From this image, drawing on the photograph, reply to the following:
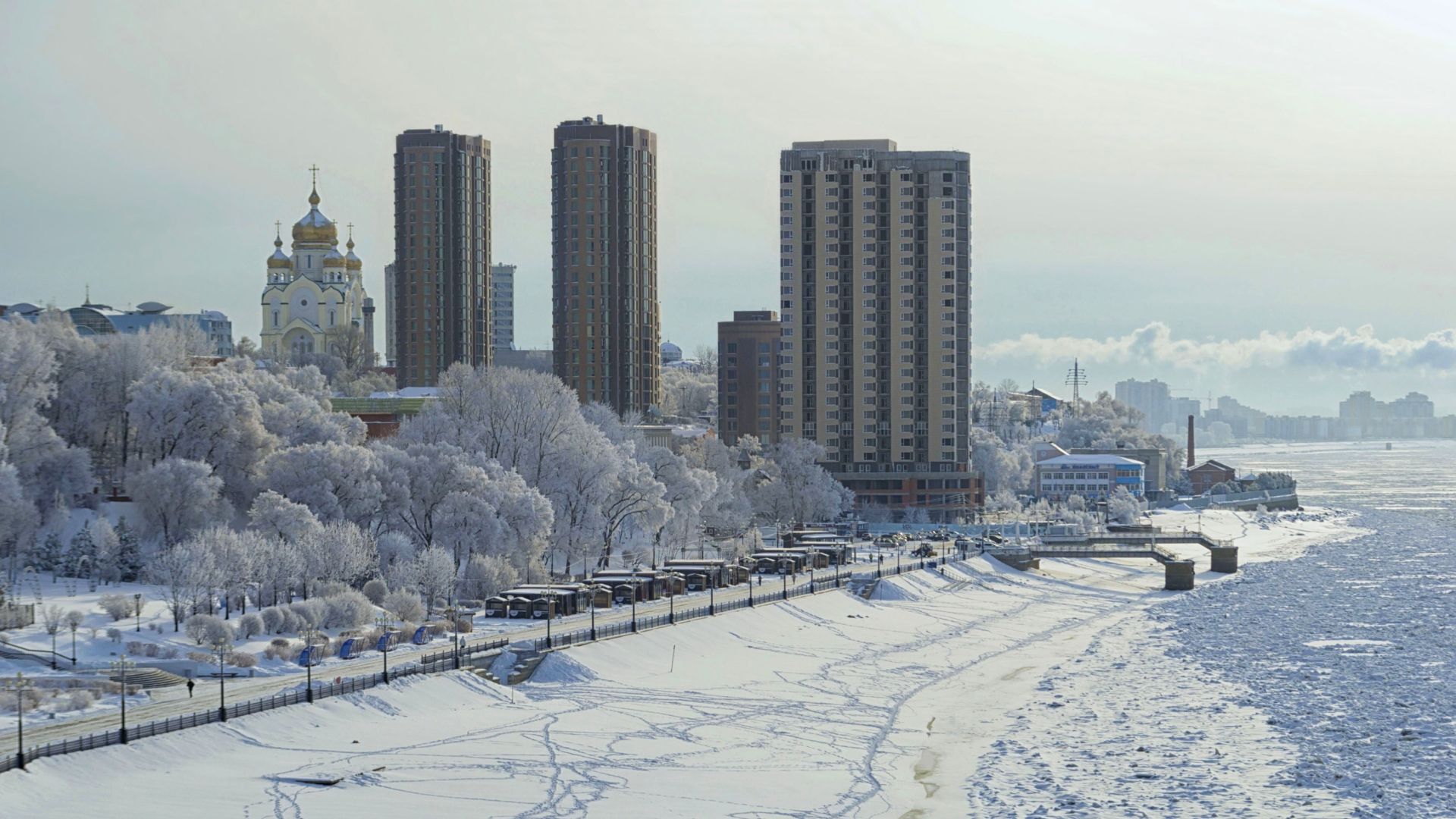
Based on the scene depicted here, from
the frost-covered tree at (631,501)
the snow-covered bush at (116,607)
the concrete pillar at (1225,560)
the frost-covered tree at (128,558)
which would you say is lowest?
the concrete pillar at (1225,560)

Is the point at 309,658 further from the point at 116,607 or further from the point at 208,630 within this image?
the point at 116,607

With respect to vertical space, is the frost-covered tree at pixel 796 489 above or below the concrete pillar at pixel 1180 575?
above

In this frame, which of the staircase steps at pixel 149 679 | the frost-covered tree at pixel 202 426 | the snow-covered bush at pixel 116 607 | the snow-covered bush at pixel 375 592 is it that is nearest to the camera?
the staircase steps at pixel 149 679

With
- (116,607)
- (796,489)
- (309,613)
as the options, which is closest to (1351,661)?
(309,613)

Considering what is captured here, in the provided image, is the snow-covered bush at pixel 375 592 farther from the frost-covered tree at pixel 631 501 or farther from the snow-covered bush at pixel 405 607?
the frost-covered tree at pixel 631 501

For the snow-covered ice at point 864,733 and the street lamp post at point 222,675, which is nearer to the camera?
the snow-covered ice at point 864,733

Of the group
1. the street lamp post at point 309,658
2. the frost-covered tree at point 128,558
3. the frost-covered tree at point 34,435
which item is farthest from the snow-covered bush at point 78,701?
the frost-covered tree at point 34,435
